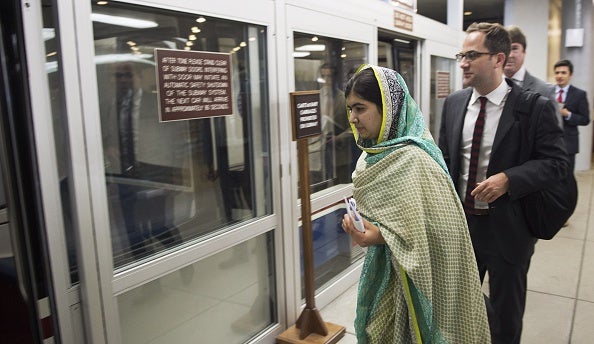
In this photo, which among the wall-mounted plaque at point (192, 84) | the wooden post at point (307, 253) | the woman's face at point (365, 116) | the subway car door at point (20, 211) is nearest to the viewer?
the subway car door at point (20, 211)

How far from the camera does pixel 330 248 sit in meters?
4.04

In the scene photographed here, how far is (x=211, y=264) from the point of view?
266cm

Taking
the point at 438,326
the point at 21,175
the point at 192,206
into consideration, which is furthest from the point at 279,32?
the point at 438,326

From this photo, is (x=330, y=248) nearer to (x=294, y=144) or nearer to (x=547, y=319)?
(x=294, y=144)

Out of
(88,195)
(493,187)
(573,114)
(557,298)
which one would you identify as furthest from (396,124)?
(573,114)

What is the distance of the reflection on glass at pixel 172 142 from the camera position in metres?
2.10

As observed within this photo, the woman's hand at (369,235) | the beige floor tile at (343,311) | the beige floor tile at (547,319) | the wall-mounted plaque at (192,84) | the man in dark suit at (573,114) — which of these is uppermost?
the wall-mounted plaque at (192,84)

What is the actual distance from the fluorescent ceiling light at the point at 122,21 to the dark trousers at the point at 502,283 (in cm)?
187

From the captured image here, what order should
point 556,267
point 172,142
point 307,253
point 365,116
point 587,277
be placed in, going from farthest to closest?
point 556,267
point 587,277
point 307,253
point 172,142
point 365,116

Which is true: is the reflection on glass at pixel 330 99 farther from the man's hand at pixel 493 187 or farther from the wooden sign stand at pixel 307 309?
the man's hand at pixel 493 187

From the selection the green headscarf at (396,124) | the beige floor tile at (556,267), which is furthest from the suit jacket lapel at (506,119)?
the beige floor tile at (556,267)

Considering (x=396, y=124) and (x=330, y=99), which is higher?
(x=330, y=99)

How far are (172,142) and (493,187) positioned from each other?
5.27 feet

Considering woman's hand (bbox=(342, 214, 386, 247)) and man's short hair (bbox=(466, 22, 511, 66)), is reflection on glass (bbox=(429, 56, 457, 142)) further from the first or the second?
woman's hand (bbox=(342, 214, 386, 247))
